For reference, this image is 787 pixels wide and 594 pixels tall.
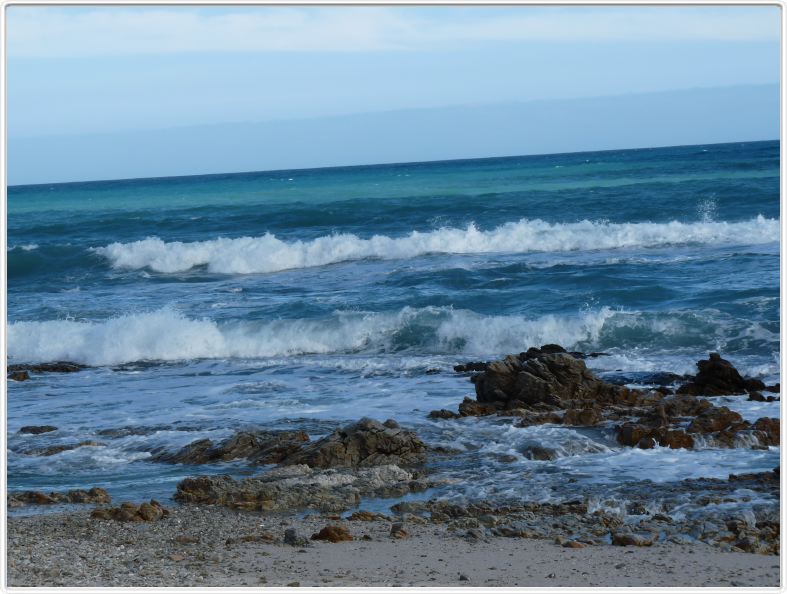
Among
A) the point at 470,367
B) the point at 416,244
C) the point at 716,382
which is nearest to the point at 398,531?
the point at 716,382

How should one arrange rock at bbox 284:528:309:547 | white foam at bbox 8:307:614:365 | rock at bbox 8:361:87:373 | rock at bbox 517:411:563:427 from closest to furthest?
rock at bbox 284:528:309:547, rock at bbox 517:411:563:427, rock at bbox 8:361:87:373, white foam at bbox 8:307:614:365

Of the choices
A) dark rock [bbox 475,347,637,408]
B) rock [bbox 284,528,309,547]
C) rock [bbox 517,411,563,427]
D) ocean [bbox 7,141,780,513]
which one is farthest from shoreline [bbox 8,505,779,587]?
dark rock [bbox 475,347,637,408]

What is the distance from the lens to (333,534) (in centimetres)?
662

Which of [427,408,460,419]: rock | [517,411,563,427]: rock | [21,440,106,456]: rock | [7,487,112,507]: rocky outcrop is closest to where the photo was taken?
[7,487,112,507]: rocky outcrop

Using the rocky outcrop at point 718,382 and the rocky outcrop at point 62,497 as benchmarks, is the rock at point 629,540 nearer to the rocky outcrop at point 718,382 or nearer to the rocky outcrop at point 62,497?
the rocky outcrop at point 62,497

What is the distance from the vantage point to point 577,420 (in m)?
9.55

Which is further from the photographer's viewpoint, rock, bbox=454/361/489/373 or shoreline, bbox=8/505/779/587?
rock, bbox=454/361/489/373

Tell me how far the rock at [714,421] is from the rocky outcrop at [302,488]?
2.58 meters

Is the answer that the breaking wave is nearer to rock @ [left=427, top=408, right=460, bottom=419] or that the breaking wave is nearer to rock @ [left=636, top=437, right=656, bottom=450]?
rock @ [left=427, top=408, right=460, bottom=419]

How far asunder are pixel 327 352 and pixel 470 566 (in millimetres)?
9300

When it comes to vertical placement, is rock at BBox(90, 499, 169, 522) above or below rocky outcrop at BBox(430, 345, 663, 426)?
below

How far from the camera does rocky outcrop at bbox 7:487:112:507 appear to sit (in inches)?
307

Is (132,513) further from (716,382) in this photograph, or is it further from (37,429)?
(716,382)

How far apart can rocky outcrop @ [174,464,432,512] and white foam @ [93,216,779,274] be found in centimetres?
1628
